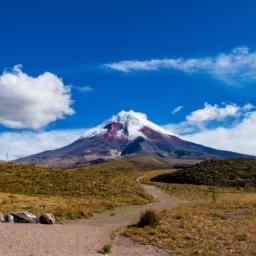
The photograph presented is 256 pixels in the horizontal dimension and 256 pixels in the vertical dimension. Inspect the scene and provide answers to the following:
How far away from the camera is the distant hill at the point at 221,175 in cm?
11144

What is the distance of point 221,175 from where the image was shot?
393ft

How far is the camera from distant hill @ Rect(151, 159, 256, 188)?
111 meters

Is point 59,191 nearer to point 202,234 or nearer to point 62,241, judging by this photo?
point 202,234

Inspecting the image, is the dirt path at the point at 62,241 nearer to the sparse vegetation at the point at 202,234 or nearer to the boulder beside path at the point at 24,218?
the sparse vegetation at the point at 202,234

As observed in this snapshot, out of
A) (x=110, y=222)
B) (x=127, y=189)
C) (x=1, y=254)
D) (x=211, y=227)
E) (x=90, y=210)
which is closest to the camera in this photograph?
(x=1, y=254)

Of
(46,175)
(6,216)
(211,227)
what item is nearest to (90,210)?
(6,216)

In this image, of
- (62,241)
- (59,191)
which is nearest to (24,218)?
(62,241)

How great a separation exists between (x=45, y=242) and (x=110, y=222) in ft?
50.7

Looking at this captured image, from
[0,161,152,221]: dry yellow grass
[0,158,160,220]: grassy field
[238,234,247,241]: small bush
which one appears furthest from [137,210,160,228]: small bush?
[0,158,160,220]: grassy field

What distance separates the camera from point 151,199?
229 feet

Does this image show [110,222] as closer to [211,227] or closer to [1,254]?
Answer: [211,227]

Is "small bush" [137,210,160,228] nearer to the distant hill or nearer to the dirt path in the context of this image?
the dirt path

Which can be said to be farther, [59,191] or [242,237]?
[59,191]

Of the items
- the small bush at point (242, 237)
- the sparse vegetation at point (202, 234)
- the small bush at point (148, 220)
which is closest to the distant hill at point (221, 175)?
the sparse vegetation at point (202, 234)
